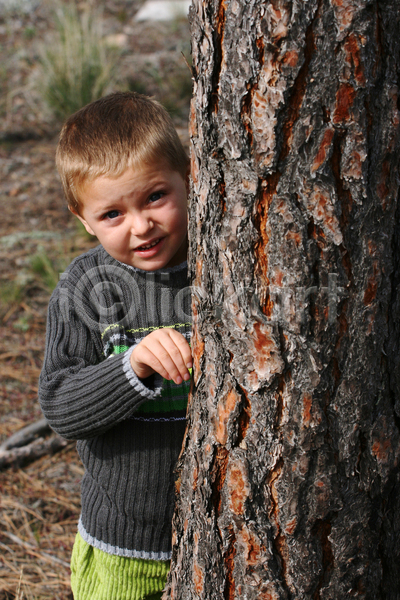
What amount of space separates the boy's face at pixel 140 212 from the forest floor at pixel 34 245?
3.75 ft

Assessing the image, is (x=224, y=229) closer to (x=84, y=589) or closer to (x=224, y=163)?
(x=224, y=163)

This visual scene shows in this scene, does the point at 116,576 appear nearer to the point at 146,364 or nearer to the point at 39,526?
the point at 146,364

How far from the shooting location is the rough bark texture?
1002 mm

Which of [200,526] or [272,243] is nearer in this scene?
[272,243]

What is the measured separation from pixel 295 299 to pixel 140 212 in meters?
0.60

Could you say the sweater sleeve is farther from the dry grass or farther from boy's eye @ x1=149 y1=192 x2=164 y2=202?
the dry grass

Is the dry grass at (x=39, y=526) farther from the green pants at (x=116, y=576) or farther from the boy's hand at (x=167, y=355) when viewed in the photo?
the boy's hand at (x=167, y=355)

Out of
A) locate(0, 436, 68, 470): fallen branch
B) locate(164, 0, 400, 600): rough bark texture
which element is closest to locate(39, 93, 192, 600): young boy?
locate(164, 0, 400, 600): rough bark texture

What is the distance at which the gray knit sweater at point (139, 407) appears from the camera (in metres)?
1.69

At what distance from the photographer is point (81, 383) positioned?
61.3 inches

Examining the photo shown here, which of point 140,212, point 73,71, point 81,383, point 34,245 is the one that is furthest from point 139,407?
point 73,71

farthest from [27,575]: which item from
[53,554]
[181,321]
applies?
[181,321]

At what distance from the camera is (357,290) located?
3.66ft

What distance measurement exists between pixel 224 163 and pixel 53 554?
204 centimetres
